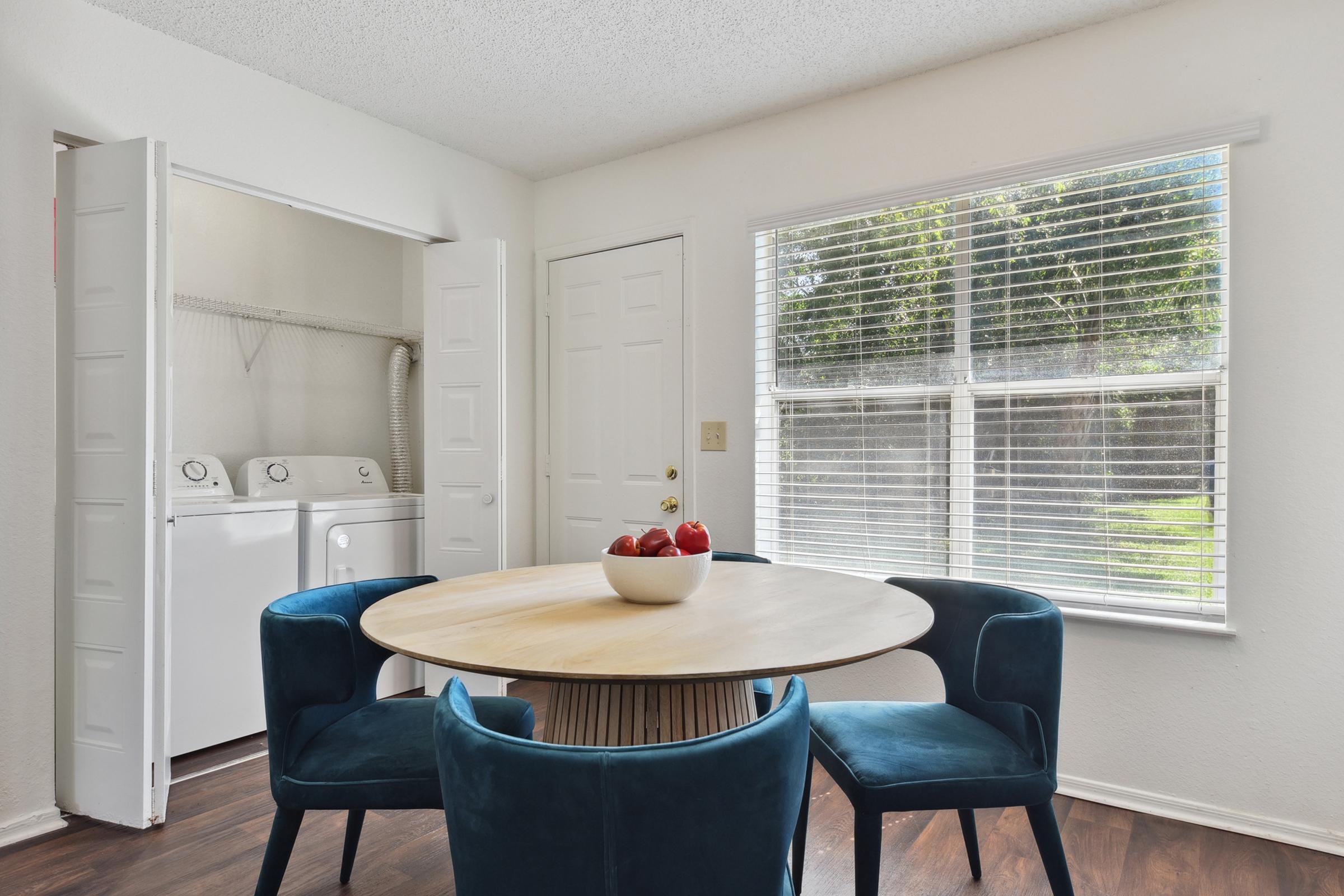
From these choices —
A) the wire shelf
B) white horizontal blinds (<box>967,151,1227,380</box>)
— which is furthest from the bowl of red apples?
the wire shelf

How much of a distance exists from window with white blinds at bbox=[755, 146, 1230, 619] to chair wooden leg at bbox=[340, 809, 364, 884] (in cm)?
189

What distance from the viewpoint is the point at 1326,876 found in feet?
6.64

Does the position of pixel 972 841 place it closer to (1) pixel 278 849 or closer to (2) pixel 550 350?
(1) pixel 278 849

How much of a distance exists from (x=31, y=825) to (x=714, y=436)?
8.91ft

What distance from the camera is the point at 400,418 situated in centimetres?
411

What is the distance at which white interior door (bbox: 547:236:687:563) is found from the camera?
11.7 ft

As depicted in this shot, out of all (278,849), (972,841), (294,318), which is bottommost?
(972,841)

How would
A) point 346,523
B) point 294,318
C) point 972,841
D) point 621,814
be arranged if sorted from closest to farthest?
point 621,814, point 972,841, point 346,523, point 294,318

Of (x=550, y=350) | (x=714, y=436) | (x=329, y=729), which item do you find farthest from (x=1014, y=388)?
(x=329, y=729)

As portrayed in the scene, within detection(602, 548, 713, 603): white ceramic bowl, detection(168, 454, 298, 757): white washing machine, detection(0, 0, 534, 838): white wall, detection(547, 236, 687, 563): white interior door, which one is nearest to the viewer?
detection(602, 548, 713, 603): white ceramic bowl

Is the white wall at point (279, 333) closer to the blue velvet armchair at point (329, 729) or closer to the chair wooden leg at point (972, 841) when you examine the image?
the blue velvet armchair at point (329, 729)

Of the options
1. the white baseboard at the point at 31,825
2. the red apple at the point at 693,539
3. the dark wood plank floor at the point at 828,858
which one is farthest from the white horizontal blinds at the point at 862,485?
the white baseboard at the point at 31,825

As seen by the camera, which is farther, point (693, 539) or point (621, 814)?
point (693, 539)

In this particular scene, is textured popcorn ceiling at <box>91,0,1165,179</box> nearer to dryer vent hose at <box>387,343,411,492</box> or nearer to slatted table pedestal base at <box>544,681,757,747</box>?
dryer vent hose at <box>387,343,411,492</box>
